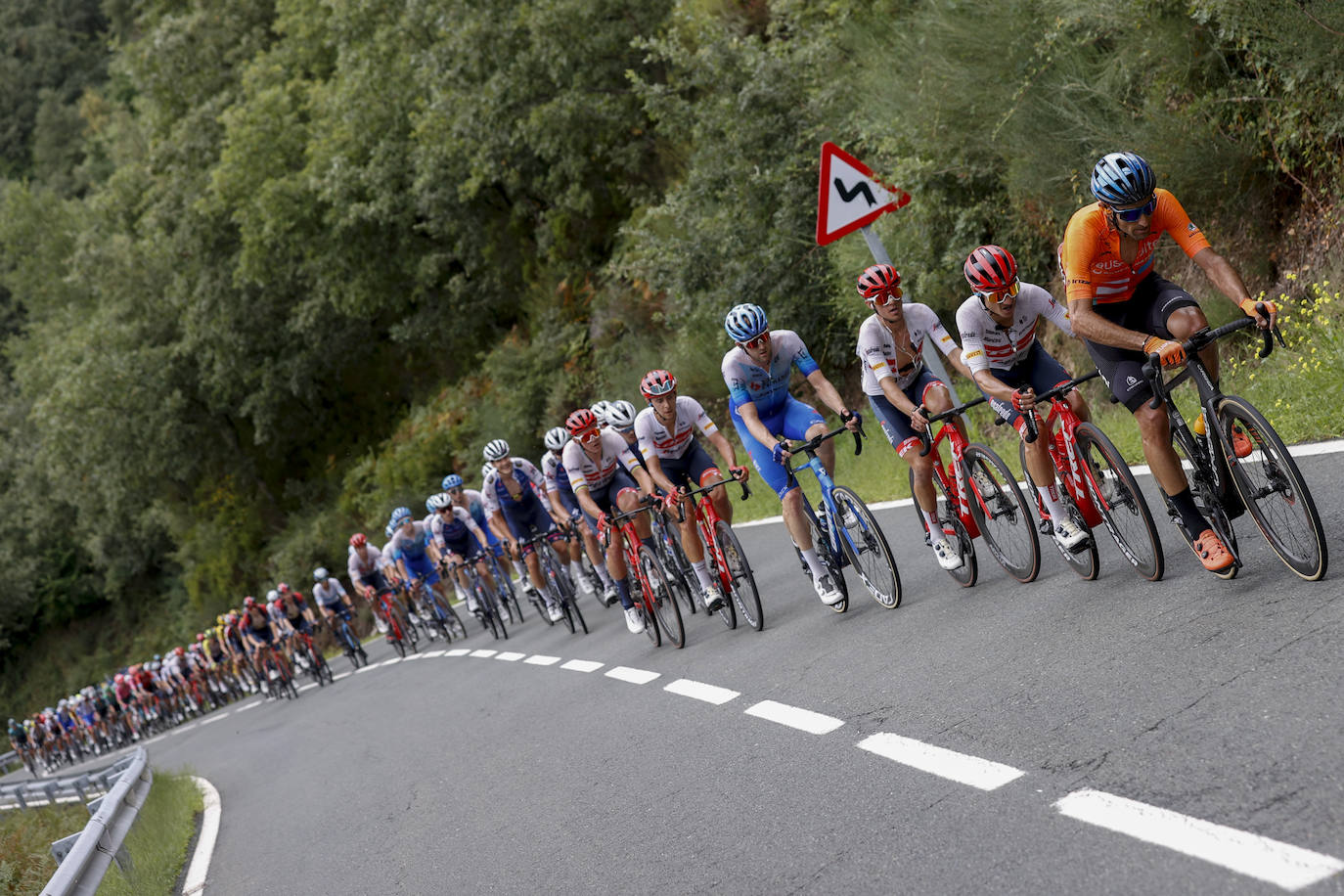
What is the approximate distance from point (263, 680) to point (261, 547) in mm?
24894

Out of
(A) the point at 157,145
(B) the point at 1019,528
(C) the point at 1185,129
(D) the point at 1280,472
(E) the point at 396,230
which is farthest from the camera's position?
(A) the point at 157,145

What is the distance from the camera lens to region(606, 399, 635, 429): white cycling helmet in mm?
11547

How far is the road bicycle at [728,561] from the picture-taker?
9.75 meters

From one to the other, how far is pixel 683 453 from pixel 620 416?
0.82 meters

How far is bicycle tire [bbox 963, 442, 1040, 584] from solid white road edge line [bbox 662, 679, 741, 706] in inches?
76.7

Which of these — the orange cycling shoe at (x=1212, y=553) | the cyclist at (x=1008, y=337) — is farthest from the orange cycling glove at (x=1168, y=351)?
the cyclist at (x=1008, y=337)

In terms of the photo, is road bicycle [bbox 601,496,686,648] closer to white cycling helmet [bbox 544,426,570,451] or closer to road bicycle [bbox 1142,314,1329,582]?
white cycling helmet [bbox 544,426,570,451]

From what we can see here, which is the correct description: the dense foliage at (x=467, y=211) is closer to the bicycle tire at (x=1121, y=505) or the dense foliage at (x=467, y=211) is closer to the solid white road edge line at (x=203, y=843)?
the bicycle tire at (x=1121, y=505)

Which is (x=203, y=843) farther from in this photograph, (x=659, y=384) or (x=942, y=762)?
(x=942, y=762)

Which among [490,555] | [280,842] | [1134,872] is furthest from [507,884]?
[490,555]

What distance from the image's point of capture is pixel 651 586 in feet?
35.4

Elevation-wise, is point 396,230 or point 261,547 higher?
point 396,230

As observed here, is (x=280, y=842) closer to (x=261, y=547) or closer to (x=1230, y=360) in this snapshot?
(x=1230, y=360)

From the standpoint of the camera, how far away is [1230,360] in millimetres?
10805
